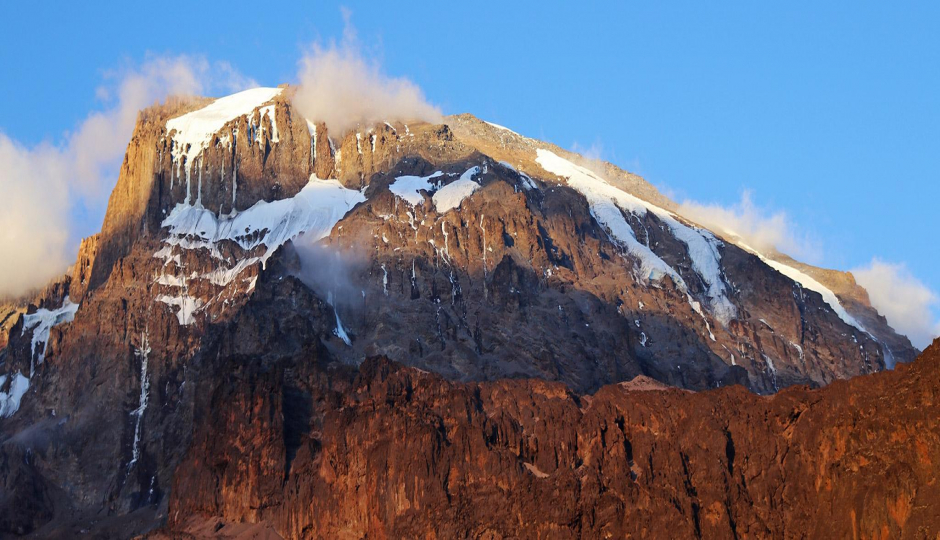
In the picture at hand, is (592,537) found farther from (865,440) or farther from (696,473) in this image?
(865,440)

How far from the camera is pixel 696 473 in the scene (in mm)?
199125

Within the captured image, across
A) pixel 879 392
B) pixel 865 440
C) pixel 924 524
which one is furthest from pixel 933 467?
pixel 879 392

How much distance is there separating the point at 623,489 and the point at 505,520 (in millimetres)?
12157

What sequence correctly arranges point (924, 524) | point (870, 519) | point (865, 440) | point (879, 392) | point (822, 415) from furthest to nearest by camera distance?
1. point (822, 415)
2. point (879, 392)
3. point (865, 440)
4. point (870, 519)
5. point (924, 524)

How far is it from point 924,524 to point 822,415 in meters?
49.0

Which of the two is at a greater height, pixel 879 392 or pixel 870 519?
pixel 879 392

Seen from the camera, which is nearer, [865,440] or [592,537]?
[865,440]

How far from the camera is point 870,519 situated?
525 feet

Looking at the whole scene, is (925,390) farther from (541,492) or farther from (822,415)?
(541,492)

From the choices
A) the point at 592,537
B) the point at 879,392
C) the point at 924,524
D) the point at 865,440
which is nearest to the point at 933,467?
the point at 924,524

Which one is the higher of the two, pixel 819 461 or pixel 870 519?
pixel 819 461

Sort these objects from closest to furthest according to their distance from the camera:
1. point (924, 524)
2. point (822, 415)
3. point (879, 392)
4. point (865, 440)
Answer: point (924, 524), point (865, 440), point (879, 392), point (822, 415)

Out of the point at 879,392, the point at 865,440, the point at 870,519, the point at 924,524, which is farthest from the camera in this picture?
the point at 879,392

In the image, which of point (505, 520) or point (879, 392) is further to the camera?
point (505, 520)
